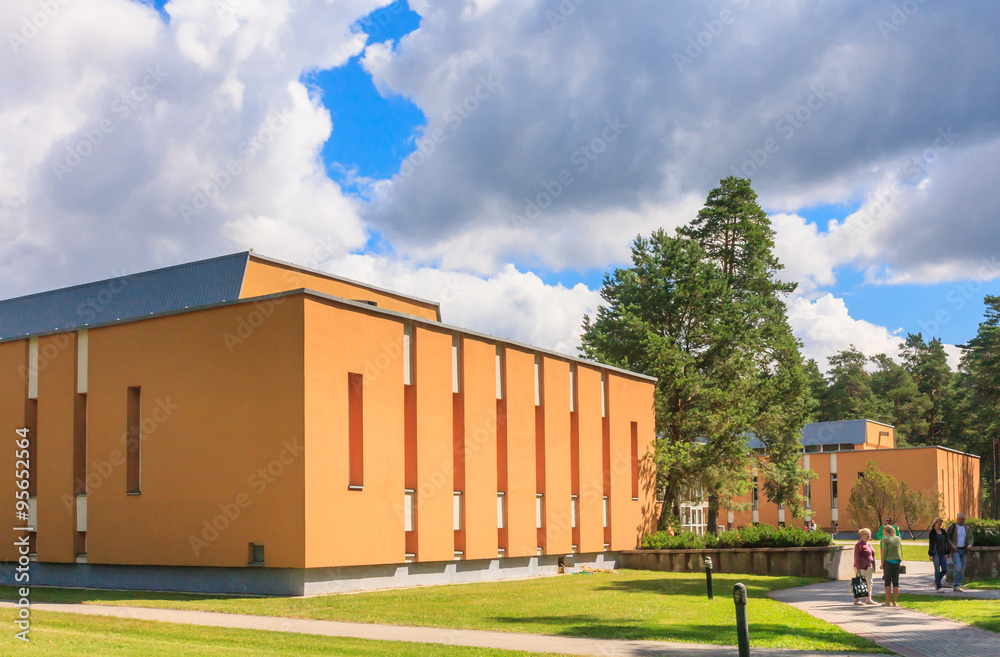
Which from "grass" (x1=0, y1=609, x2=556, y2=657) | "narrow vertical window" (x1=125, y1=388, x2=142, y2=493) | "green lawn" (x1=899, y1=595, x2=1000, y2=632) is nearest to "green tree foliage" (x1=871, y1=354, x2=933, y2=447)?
"green lawn" (x1=899, y1=595, x2=1000, y2=632)

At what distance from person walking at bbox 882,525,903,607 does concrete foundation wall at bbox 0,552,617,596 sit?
11.6m

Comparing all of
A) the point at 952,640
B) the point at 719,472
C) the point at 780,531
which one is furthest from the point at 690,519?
the point at 952,640

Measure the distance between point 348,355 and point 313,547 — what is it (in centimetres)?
483

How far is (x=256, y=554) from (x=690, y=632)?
11.4 m

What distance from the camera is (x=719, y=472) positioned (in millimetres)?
40375

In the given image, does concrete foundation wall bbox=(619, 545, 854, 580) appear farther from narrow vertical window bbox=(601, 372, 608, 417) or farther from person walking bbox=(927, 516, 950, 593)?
person walking bbox=(927, 516, 950, 593)

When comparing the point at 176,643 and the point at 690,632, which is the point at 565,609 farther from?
the point at 176,643

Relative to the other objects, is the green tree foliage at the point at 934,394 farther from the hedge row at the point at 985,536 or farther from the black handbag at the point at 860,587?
the black handbag at the point at 860,587

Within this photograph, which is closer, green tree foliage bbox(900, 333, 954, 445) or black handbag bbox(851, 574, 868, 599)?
black handbag bbox(851, 574, 868, 599)

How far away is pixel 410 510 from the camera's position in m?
25.1

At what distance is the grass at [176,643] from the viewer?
1216 centimetres

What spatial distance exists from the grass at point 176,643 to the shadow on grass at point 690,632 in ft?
9.68

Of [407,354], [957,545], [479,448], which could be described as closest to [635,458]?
[479,448]

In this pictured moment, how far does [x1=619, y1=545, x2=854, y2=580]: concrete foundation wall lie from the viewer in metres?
30.5
